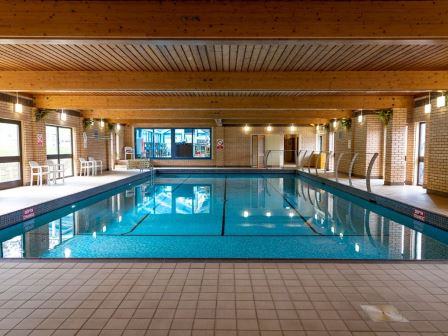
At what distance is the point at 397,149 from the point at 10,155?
9.59 meters

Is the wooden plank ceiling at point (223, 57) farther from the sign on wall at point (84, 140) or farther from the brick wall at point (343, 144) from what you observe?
the brick wall at point (343, 144)

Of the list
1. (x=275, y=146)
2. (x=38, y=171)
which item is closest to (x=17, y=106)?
(x=38, y=171)

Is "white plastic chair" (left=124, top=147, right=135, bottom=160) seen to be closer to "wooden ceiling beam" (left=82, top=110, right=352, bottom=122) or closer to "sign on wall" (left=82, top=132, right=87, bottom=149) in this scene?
"wooden ceiling beam" (left=82, top=110, right=352, bottom=122)

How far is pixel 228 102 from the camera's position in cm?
835

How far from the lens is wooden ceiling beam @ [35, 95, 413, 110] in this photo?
8.35 meters

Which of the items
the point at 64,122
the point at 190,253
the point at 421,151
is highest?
the point at 64,122

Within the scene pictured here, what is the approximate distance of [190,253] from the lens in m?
4.09

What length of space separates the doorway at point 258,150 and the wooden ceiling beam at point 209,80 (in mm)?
10639

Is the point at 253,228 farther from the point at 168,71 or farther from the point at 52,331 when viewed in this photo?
the point at 52,331

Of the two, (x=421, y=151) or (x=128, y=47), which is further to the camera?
(x=421, y=151)

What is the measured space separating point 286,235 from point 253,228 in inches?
24.0

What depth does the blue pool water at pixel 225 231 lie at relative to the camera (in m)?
4.09

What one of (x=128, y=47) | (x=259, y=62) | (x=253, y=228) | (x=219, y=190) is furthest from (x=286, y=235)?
(x=219, y=190)

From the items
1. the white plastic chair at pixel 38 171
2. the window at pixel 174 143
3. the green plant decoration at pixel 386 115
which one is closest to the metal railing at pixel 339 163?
the green plant decoration at pixel 386 115
